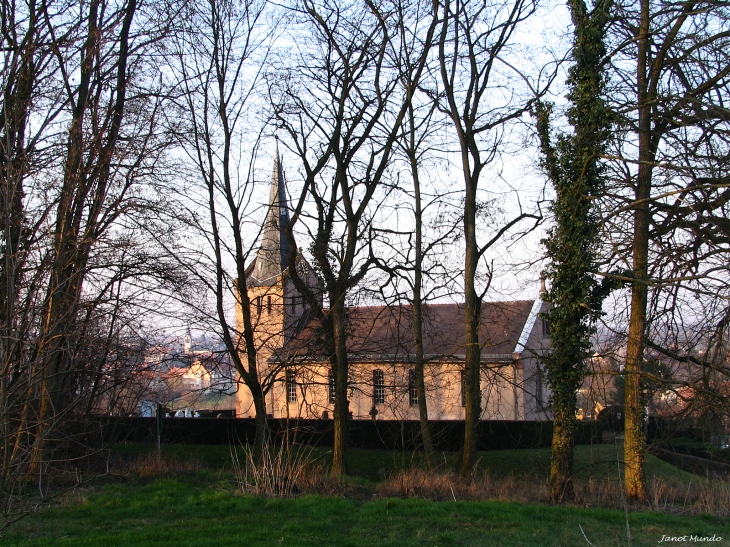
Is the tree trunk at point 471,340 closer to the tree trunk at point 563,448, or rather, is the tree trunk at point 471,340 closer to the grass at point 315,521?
the tree trunk at point 563,448

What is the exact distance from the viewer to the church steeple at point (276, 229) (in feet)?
51.7

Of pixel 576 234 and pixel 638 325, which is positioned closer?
pixel 576 234

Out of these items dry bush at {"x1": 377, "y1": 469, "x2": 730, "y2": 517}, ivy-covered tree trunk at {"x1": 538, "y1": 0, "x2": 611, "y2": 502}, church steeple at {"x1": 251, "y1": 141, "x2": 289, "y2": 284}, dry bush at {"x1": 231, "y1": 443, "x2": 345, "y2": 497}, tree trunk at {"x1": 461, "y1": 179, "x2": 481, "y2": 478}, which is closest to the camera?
dry bush at {"x1": 231, "y1": 443, "x2": 345, "y2": 497}

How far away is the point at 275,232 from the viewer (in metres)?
16.8

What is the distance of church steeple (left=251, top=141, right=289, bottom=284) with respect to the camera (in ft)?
51.7

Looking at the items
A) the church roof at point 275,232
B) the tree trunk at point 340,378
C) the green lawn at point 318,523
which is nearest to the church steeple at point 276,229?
the church roof at point 275,232

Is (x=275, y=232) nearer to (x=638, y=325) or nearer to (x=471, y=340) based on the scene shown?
(x=471, y=340)

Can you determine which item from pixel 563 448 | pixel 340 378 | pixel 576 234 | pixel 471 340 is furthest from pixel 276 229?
pixel 563 448

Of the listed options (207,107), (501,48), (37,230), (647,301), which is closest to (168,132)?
(207,107)

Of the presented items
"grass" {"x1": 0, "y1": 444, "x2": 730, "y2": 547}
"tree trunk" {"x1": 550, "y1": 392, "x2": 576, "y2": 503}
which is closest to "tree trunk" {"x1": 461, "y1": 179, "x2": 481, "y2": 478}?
"tree trunk" {"x1": 550, "y1": 392, "x2": 576, "y2": 503}

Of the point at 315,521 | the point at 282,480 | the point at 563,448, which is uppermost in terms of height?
the point at 563,448

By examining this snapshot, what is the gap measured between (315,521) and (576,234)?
22.9 feet

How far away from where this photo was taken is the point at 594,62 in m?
12.4

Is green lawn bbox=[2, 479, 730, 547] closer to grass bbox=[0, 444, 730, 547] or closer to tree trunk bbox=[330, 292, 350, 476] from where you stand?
grass bbox=[0, 444, 730, 547]
